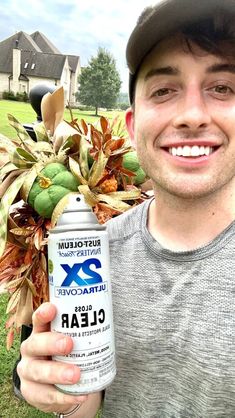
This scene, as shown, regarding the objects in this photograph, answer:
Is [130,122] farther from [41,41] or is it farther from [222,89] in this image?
[41,41]

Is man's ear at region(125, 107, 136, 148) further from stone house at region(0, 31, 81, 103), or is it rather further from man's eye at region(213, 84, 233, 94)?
stone house at region(0, 31, 81, 103)

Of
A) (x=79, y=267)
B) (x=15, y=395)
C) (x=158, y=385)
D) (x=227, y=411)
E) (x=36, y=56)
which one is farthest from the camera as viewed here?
(x=36, y=56)

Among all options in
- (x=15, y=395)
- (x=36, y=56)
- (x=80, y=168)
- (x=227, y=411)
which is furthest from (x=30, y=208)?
(x=36, y=56)

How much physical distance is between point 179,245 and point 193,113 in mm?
453

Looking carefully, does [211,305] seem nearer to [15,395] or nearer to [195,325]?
[195,325]

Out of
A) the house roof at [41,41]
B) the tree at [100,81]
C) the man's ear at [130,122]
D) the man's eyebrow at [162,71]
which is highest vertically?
the house roof at [41,41]

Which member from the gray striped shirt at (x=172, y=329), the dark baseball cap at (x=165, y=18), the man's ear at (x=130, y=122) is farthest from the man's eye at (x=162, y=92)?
the gray striped shirt at (x=172, y=329)

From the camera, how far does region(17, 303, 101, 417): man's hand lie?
1158 mm

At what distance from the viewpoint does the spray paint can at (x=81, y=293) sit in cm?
117

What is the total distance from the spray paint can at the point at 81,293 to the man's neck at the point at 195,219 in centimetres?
42

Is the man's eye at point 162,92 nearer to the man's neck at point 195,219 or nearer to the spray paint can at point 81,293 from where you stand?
the man's neck at point 195,219

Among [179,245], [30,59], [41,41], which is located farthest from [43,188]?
[41,41]

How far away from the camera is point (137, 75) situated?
1607 millimetres

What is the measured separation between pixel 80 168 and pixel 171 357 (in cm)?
97
